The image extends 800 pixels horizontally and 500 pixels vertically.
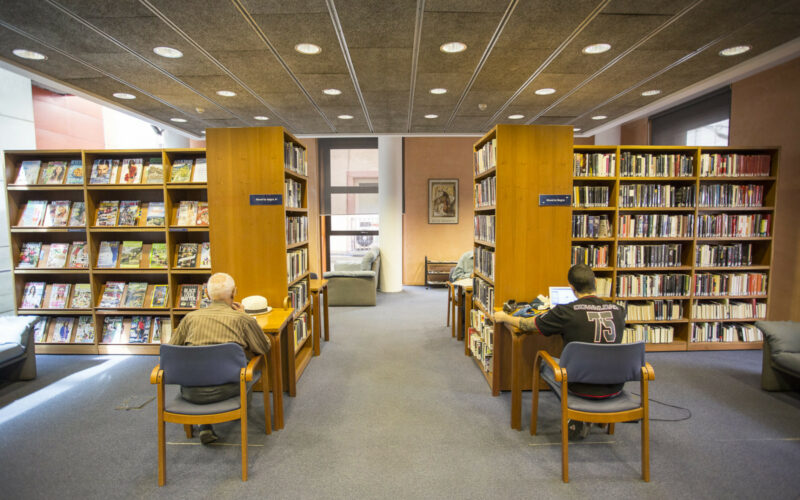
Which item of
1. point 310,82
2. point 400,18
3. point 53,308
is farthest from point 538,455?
point 53,308

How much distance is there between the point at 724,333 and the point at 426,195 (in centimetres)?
596

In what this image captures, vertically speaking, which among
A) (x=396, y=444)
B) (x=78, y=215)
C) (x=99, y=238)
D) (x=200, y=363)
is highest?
(x=78, y=215)

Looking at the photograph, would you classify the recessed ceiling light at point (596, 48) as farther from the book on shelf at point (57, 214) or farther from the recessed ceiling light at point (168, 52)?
the book on shelf at point (57, 214)

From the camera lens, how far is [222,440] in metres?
2.87

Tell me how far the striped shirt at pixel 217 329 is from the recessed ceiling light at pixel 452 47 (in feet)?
9.54

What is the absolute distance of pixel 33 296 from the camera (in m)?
4.61

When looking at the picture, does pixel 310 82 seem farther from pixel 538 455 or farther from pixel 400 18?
pixel 538 455

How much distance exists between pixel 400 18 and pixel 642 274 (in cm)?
388

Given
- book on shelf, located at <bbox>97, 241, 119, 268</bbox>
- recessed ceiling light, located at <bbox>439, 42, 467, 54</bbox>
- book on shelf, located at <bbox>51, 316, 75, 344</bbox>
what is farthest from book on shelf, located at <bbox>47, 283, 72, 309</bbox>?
recessed ceiling light, located at <bbox>439, 42, 467, 54</bbox>

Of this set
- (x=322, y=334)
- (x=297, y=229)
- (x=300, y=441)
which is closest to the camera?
(x=300, y=441)

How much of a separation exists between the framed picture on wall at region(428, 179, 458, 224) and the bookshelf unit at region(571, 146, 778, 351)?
452cm

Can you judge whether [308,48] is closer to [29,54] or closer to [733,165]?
[29,54]

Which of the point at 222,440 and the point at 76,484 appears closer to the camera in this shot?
the point at 76,484

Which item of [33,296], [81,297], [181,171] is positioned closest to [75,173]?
[181,171]
